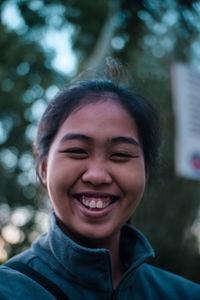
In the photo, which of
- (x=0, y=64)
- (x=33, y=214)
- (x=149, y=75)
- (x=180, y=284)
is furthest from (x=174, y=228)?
(x=0, y=64)

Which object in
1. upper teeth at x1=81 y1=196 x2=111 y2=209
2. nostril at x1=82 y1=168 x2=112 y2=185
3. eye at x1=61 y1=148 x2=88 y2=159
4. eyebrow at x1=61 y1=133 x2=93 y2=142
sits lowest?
upper teeth at x1=81 y1=196 x2=111 y2=209

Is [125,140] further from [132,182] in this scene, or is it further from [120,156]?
[132,182]

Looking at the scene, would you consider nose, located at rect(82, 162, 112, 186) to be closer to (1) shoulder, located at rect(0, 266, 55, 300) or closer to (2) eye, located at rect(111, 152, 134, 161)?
(2) eye, located at rect(111, 152, 134, 161)

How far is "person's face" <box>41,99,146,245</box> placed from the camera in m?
1.34

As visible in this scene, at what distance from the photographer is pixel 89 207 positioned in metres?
1.35

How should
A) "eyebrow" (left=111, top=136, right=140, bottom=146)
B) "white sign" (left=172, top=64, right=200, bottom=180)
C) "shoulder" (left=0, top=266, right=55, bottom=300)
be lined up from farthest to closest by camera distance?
"white sign" (left=172, top=64, right=200, bottom=180) → "eyebrow" (left=111, top=136, right=140, bottom=146) → "shoulder" (left=0, top=266, right=55, bottom=300)

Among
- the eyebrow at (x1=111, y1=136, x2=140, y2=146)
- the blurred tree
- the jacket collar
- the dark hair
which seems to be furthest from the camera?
the blurred tree

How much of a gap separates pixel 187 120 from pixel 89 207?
5.65 ft

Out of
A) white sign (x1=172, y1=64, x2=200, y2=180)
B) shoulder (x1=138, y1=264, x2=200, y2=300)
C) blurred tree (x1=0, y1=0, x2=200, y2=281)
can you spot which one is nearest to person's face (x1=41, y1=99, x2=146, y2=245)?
shoulder (x1=138, y1=264, x2=200, y2=300)

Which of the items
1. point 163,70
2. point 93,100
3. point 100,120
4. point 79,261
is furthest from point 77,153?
point 163,70

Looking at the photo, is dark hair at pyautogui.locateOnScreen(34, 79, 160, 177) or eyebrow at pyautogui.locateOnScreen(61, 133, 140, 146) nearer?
eyebrow at pyautogui.locateOnScreen(61, 133, 140, 146)

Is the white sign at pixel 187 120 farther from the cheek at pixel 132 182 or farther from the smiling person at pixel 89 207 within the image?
the cheek at pixel 132 182

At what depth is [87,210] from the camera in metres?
1.35

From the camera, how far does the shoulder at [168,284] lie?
1572 millimetres
